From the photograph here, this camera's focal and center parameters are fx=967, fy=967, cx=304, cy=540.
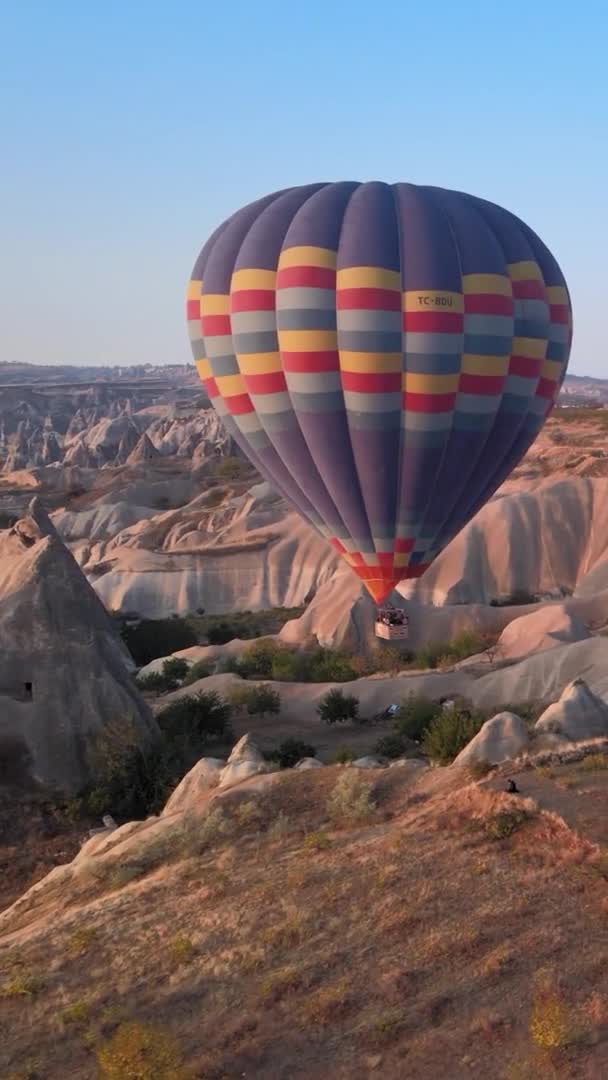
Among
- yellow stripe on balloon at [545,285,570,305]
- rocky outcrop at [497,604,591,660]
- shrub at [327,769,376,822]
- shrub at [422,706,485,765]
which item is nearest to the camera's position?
shrub at [327,769,376,822]

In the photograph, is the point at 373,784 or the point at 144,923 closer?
the point at 144,923

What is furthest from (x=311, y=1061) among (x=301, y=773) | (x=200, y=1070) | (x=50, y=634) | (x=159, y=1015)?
(x=50, y=634)

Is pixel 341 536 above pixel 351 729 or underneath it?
above

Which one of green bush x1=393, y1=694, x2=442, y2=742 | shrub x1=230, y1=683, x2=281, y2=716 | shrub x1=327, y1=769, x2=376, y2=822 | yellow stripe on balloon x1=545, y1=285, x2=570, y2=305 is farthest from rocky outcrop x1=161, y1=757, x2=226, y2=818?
yellow stripe on balloon x1=545, y1=285, x2=570, y2=305

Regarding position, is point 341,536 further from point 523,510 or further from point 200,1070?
point 523,510

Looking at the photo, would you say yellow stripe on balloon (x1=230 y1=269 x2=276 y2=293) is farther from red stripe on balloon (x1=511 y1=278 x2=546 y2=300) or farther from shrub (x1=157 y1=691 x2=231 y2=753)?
shrub (x1=157 y1=691 x2=231 y2=753)

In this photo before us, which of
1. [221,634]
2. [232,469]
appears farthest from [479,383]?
[232,469]
